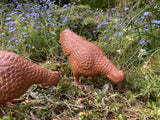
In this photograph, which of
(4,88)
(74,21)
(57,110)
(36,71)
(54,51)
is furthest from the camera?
(74,21)

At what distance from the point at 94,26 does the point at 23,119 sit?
199 cm

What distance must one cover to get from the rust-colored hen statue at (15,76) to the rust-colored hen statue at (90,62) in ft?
1.03

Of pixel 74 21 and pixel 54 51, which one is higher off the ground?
pixel 74 21

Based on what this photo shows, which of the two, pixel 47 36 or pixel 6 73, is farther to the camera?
pixel 47 36

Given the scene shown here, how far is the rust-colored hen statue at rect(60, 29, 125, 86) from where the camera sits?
1.23 meters

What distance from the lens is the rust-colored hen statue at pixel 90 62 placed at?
123 centimetres

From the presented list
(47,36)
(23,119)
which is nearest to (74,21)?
(47,36)

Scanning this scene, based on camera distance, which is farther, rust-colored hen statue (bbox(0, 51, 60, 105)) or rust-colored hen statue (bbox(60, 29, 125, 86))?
rust-colored hen statue (bbox(60, 29, 125, 86))

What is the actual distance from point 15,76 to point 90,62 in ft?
1.81

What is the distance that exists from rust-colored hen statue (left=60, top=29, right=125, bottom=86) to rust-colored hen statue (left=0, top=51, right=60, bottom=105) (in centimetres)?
32

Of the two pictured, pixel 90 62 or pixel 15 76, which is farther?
pixel 90 62

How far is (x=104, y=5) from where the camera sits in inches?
202

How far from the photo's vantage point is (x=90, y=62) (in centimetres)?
126

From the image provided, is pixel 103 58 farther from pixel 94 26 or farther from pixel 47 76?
pixel 94 26
